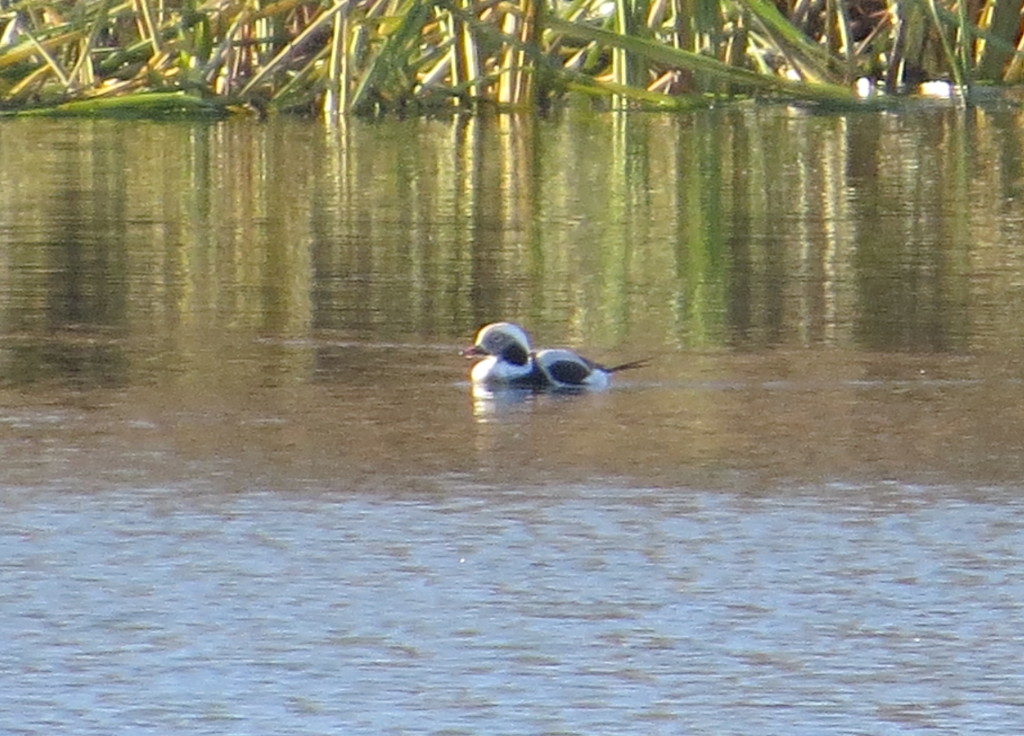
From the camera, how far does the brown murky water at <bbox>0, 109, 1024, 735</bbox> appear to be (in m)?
4.10

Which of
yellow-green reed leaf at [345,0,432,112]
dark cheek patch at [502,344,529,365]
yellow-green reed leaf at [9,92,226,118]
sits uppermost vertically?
yellow-green reed leaf at [345,0,432,112]

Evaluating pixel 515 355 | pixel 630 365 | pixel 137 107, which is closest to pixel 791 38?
pixel 137 107

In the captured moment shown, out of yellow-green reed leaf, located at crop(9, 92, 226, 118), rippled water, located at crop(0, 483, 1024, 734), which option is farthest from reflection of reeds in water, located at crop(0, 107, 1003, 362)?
rippled water, located at crop(0, 483, 1024, 734)

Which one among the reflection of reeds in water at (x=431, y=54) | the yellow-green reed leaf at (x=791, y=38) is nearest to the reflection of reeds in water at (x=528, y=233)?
the reflection of reeds in water at (x=431, y=54)

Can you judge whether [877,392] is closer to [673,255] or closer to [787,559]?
[787,559]

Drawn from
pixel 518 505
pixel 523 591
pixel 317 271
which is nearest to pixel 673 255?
pixel 317 271

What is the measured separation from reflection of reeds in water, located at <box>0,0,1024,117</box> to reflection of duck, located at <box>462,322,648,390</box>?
35.2ft

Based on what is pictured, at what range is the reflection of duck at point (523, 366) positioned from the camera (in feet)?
22.3

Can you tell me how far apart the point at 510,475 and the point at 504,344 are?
1235 millimetres

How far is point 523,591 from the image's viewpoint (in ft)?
15.2

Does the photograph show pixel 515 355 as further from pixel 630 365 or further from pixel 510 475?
pixel 510 475

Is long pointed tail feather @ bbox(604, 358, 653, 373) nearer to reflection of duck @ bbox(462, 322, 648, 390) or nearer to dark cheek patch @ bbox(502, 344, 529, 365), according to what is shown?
reflection of duck @ bbox(462, 322, 648, 390)

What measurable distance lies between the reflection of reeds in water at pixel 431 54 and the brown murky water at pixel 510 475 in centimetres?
657

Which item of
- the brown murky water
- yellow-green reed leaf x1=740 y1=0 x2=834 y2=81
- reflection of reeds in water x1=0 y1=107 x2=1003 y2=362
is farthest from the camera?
yellow-green reed leaf x1=740 y1=0 x2=834 y2=81
